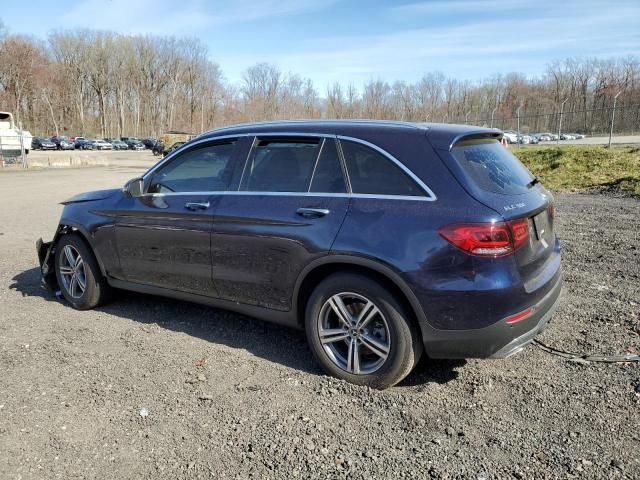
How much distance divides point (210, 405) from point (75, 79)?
107 metres

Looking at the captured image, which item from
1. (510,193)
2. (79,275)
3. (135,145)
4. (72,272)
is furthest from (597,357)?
(135,145)

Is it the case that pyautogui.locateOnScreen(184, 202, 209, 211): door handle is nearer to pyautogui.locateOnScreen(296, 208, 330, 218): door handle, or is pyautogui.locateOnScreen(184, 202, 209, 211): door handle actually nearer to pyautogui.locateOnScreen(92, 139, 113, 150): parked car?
pyautogui.locateOnScreen(296, 208, 330, 218): door handle

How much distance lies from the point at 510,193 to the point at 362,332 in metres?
1.31

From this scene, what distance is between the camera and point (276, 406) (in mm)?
3328

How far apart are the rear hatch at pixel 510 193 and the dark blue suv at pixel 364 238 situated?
1cm

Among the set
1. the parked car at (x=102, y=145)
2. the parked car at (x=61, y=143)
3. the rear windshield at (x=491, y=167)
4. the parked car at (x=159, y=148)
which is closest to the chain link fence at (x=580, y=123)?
the parked car at (x=159, y=148)

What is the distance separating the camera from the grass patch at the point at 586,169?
13.7 m

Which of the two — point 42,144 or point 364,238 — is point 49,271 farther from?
point 42,144

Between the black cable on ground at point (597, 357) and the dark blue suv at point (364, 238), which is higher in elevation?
the dark blue suv at point (364, 238)

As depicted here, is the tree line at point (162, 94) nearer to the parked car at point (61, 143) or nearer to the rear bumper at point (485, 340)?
the parked car at point (61, 143)

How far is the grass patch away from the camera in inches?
541

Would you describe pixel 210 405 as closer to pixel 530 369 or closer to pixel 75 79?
pixel 530 369

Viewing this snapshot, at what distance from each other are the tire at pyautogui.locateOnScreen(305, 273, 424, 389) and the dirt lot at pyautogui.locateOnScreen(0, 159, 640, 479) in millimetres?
135

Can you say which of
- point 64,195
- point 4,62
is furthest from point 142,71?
point 64,195
